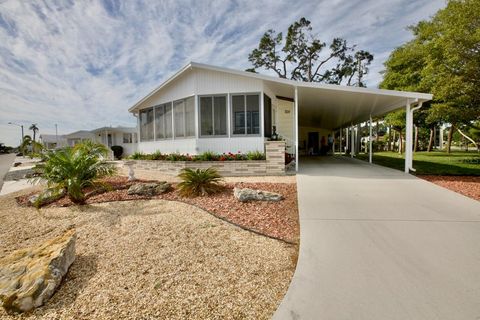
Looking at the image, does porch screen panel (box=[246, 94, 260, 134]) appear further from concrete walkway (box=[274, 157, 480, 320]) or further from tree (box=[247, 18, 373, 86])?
tree (box=[247, 18, 373, 86])

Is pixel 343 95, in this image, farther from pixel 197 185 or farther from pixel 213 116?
pixel 197 185

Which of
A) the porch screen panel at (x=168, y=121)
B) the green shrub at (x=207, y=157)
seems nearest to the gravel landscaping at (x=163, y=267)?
the green shrub at (x=207, y=157)

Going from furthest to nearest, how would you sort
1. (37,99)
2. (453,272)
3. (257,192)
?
(37,99) → (257,192) → (453,272)

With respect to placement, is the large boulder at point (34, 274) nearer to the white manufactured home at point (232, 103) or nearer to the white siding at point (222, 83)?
the white manufactured home at point (232, 103)

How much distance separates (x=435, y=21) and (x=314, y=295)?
18.5 meters

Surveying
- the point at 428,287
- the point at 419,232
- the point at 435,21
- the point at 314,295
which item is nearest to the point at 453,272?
the point at 428,287

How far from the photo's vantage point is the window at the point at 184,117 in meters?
10.2

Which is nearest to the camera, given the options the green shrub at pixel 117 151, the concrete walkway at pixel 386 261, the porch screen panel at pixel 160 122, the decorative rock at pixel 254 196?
the concrete walkway at pixel 386 261

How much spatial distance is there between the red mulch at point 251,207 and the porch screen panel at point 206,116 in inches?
152

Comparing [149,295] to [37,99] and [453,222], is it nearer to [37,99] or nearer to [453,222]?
[453,222]

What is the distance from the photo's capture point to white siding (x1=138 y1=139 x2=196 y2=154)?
10.2 meters

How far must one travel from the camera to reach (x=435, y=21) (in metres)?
14.0

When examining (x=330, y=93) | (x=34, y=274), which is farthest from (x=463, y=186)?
(x=34, y=274)

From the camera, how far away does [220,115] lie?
9.73m
